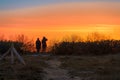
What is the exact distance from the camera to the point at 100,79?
19906 mm

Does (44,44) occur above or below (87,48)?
above

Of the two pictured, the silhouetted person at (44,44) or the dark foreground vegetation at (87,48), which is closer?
the silhouetted person at (44,44)

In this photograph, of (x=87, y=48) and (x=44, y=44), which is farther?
(x=87, y=48)

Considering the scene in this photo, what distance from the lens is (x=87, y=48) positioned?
43.4 m

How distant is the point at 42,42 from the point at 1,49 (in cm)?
475

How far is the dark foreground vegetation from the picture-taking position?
1695 inches

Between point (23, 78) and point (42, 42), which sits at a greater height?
point (42, 42)

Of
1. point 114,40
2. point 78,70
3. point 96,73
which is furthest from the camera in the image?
point 114,40

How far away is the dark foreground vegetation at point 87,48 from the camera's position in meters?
43.1

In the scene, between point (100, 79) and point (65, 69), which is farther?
point (65, 69)

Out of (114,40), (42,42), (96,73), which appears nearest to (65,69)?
(96,73)

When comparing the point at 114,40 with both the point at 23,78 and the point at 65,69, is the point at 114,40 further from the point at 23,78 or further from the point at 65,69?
the point at 23,78

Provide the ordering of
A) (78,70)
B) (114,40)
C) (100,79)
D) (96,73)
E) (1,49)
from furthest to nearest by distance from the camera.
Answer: (114,40)
(1,49)
(78,70)
(96,73)
(100,79)

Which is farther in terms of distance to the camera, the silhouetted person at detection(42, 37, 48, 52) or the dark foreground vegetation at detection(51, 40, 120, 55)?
the dark foreground vegetation at detection(51, 40, 120, 55)
